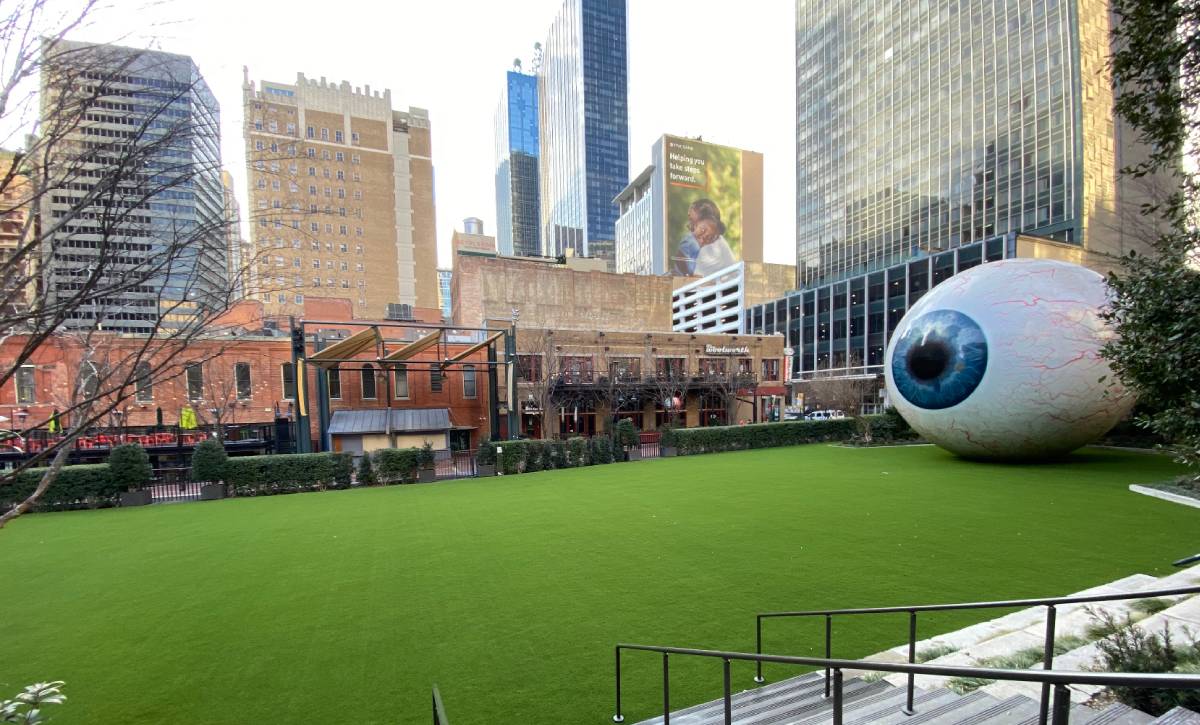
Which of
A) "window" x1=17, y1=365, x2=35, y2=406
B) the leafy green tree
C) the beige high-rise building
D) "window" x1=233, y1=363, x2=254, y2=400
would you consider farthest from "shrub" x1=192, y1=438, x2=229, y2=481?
the beige high-rise building

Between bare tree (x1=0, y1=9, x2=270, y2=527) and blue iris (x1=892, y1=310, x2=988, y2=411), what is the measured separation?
59.6 feet

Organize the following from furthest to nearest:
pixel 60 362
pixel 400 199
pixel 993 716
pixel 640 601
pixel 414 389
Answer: pixel 400 199 → pixel 414 389 → pixel 60 362 → pixel 640 601 → pixel 993 716

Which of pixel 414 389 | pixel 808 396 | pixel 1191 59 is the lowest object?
pixel 808 396

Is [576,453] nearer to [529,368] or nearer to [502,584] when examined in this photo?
[529,368]

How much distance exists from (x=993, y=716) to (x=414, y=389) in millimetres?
29116

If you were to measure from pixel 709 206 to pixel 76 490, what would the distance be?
132 meters

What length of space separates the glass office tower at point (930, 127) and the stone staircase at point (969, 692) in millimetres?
67949

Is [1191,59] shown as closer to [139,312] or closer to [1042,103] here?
[139,312]

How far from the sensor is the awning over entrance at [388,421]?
26.4 m

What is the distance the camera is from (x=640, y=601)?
7.00 m

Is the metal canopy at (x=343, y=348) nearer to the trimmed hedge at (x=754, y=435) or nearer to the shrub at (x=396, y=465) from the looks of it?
the shrub at (x=396, y=465)

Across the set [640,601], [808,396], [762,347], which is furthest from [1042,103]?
[640,601]

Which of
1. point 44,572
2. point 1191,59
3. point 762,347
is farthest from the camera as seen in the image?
point 762,347

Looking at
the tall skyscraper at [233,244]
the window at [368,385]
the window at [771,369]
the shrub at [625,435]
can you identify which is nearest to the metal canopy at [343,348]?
the window at [368,385]
